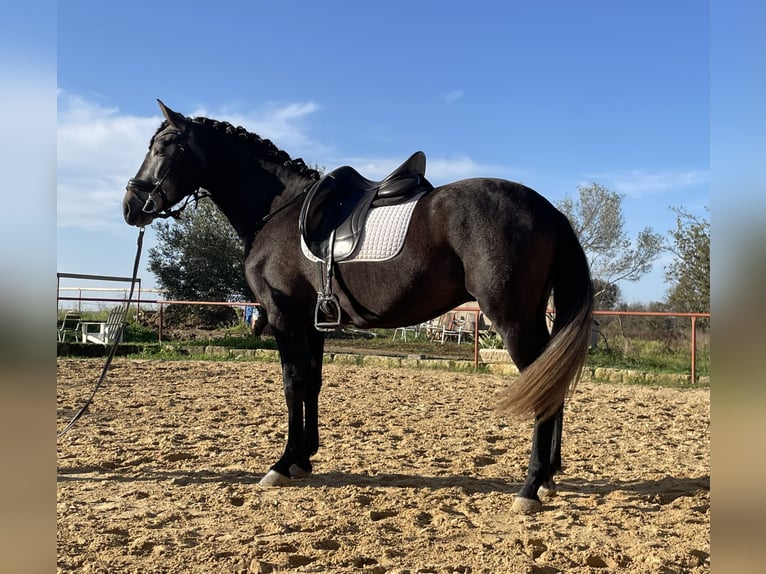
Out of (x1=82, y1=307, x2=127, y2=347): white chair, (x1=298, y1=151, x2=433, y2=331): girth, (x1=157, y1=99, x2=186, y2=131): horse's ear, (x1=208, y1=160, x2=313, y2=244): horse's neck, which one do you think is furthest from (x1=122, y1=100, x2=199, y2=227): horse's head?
(x1=82, y1=307, x2=127, y2=347): white chair

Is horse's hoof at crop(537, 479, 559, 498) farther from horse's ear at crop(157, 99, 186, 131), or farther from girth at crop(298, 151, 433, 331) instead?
horse's ear at crop(157, 99, 186, 131)

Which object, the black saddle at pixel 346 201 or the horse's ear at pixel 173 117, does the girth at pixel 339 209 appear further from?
the horse's ear at pixel 173 117

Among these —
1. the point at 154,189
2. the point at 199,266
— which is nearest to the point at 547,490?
the point at 154,189

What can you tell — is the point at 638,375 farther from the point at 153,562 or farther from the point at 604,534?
the point at 153,562

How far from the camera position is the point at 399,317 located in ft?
11.8

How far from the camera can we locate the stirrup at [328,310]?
3.72 m

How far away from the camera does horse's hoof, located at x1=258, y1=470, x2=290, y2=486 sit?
368 cm

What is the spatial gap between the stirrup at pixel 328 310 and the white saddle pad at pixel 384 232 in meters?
0.28

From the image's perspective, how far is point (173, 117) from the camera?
4137mm

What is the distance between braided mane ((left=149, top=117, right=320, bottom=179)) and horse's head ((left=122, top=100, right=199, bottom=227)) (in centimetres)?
21

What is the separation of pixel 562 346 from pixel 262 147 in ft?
8.77

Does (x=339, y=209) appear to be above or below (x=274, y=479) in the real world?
above

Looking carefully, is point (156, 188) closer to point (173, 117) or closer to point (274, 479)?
point (173, 117)
